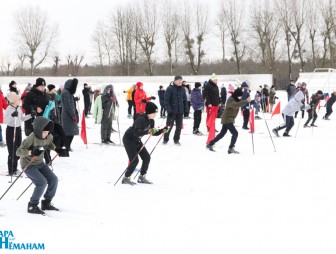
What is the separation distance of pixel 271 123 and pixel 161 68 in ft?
114

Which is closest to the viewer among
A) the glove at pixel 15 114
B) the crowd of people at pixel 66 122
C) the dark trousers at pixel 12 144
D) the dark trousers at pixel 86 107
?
the crowd of people at pixel 66 122

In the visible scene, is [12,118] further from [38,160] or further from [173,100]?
[173,100]

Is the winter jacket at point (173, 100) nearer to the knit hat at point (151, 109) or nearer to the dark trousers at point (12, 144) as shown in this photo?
the knit hat at point (151, 109)

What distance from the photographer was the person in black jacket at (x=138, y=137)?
257 inches

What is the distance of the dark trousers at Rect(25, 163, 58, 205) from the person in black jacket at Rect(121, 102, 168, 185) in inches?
65.6

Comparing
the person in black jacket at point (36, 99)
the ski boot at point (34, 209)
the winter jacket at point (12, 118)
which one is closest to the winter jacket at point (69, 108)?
the person in black jacket at point (36, 99)

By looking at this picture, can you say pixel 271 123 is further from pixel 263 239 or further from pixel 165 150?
pixel 263 239

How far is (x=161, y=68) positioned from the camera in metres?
50.9

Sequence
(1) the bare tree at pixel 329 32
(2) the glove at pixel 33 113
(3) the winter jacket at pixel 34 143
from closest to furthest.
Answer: (3) the winter jacket at pixel 34 143 < (2) the glove at pixel 33 113 < (1) the bare tree at pixel 329 32

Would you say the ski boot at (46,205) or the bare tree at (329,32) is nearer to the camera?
the ski boot at (46,205)

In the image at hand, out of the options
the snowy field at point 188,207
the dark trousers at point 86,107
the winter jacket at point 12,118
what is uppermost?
the winter jacket at point 12,118

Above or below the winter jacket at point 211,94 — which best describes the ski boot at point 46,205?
below

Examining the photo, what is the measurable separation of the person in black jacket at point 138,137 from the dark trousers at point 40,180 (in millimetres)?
1666

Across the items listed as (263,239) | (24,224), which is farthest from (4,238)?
(263,239)
